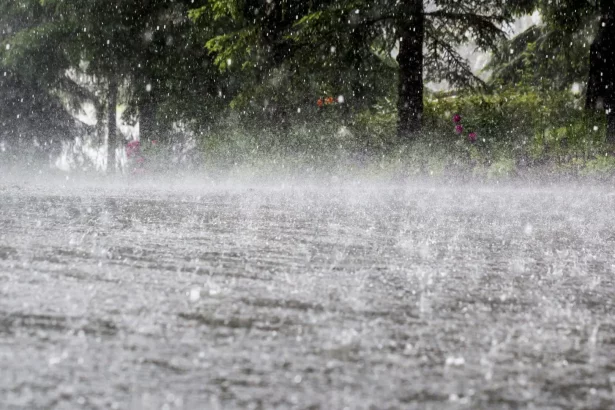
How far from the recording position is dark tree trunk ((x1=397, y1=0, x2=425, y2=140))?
12883mm

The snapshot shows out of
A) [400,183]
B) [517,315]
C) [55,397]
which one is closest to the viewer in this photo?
[55,397]

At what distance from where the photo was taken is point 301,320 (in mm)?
1927

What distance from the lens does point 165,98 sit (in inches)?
702

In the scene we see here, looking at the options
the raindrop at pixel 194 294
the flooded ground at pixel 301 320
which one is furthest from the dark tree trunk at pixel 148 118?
the raindrop at pixel 194 294

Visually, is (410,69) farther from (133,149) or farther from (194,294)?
(194,294)

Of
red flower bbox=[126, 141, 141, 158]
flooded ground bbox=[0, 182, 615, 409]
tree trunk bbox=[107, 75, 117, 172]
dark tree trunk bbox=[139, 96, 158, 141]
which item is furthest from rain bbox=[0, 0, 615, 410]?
tree trunk bbox=[107, 75, 117, 172]

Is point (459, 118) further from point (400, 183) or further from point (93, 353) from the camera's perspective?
point (93, 353)

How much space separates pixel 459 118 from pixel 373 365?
11439mm

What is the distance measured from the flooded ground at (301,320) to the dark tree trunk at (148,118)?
14.2 meters

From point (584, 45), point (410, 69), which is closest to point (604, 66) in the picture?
point (584, 45)

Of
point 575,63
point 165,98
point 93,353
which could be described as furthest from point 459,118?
point 93,353

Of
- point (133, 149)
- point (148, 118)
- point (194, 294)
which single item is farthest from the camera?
point (148, 118)

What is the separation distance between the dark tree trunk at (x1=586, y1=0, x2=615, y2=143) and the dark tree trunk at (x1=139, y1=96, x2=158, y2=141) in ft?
32.1

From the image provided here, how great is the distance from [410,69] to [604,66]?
3.15 m
